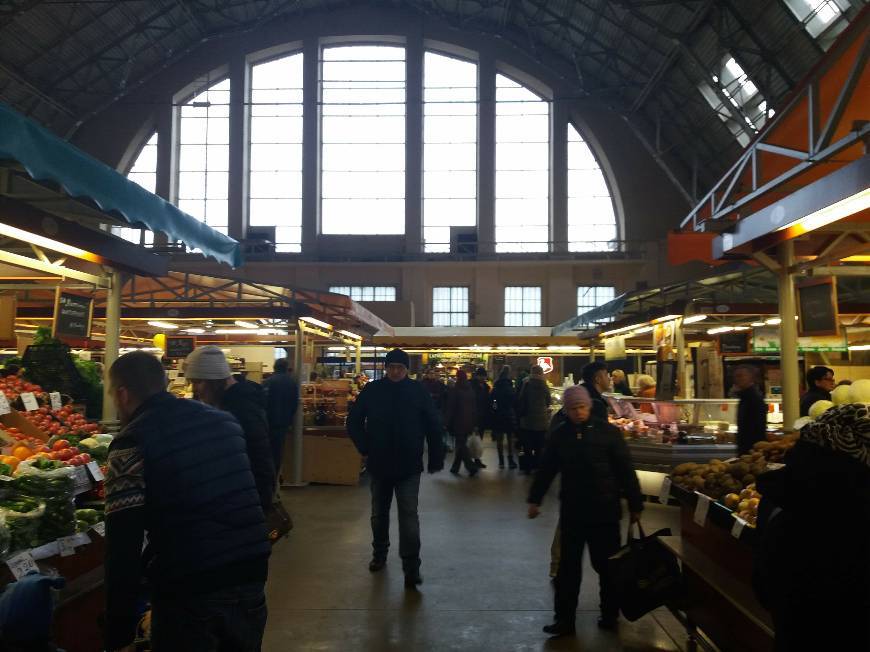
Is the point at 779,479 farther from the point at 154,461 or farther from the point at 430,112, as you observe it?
the point at 430,112

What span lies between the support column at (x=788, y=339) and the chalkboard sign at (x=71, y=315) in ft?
18.7

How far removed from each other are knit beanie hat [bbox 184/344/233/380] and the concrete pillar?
82.7 feet

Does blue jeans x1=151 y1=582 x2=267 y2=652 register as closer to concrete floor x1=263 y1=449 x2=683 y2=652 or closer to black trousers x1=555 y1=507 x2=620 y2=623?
concrete floor x1=263 y1=449 x2=683 y2=652

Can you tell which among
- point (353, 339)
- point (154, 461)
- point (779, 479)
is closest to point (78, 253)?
point (154, 461)

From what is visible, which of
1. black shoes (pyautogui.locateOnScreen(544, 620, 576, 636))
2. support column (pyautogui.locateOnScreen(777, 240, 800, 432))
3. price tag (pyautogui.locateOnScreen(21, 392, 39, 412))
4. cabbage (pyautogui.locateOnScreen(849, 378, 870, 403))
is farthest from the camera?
support column (pyautogui.locateOnScreen(777, 240, 800, 432))

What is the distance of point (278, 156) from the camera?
28656 mm

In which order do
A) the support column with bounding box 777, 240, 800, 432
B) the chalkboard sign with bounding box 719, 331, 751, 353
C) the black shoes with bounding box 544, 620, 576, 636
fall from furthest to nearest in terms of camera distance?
the chalkboard sign with bounding box 719, 331, 751, 353, the support column with bounding box 777, 240, 800, 432, the black shoes with bounding box 544, 620, 576, 636

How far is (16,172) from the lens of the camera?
394 cm

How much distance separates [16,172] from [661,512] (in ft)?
22.2

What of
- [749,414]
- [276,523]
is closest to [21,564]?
[276,523]

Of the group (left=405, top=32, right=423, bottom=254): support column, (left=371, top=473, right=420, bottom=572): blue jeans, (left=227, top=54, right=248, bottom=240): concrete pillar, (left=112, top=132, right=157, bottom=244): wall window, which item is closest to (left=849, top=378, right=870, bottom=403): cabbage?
(left=371, top=473, right=420, bottom=572): blue jeans

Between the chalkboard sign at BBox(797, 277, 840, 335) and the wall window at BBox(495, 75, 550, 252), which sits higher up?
the wall window at BBox(495, 75, 550, 252)

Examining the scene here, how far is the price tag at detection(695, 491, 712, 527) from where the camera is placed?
4.10m

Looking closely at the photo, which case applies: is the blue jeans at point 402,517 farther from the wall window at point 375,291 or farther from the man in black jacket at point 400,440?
the wall window at point 375,291
